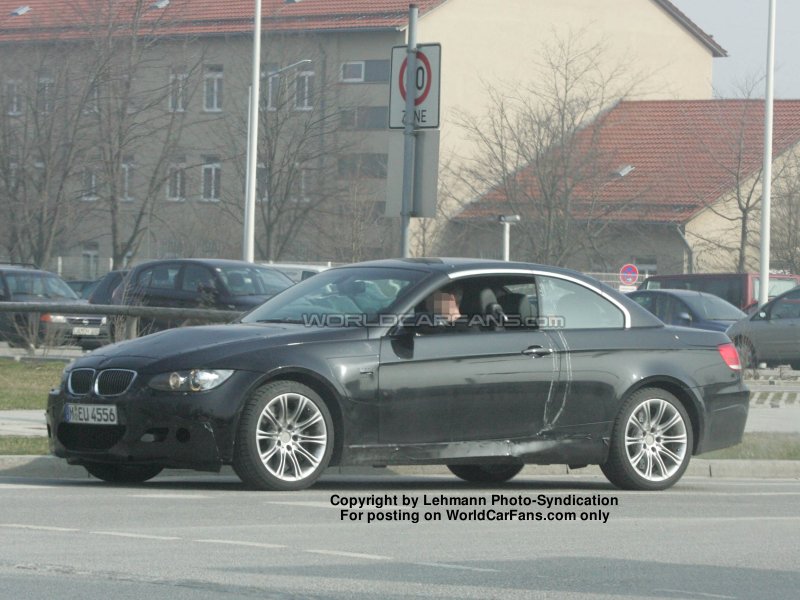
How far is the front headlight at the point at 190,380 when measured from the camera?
10016mm

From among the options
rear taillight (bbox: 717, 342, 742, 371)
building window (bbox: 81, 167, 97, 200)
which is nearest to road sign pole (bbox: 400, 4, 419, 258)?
rear taillight (bbox: 717, 342, 742, 371)

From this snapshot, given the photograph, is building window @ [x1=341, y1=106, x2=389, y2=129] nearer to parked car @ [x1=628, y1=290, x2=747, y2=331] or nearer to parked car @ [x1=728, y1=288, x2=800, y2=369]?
parked car @ [x1=628, y1=290, x2=747, y2=331]

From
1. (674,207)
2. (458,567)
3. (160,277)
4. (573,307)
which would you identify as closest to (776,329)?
(160,277)

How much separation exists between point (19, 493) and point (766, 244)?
97.7 feet

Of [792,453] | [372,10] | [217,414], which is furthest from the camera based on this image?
[372,10]

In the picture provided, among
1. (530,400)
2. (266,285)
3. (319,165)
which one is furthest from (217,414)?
(319,165)

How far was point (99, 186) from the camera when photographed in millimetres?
54344

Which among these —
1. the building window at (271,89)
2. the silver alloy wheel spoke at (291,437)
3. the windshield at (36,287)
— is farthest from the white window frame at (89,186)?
the silver alloy wheel spoke at (291,437)

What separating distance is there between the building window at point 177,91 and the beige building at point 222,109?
0.08 meters

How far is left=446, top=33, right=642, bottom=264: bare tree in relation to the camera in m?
50.8

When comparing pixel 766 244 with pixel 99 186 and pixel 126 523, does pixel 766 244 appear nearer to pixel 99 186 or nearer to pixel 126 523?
A: pixel 99 186

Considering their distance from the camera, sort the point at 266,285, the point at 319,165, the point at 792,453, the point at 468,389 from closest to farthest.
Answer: the point at 468,389 < the point at 792,453 < the point at 266,285 < the point at 319,165

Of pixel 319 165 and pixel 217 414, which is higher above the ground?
pixel 319 165

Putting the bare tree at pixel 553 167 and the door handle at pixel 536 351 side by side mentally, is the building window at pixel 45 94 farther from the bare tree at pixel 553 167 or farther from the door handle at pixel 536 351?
the door handle at pixel 536 351
